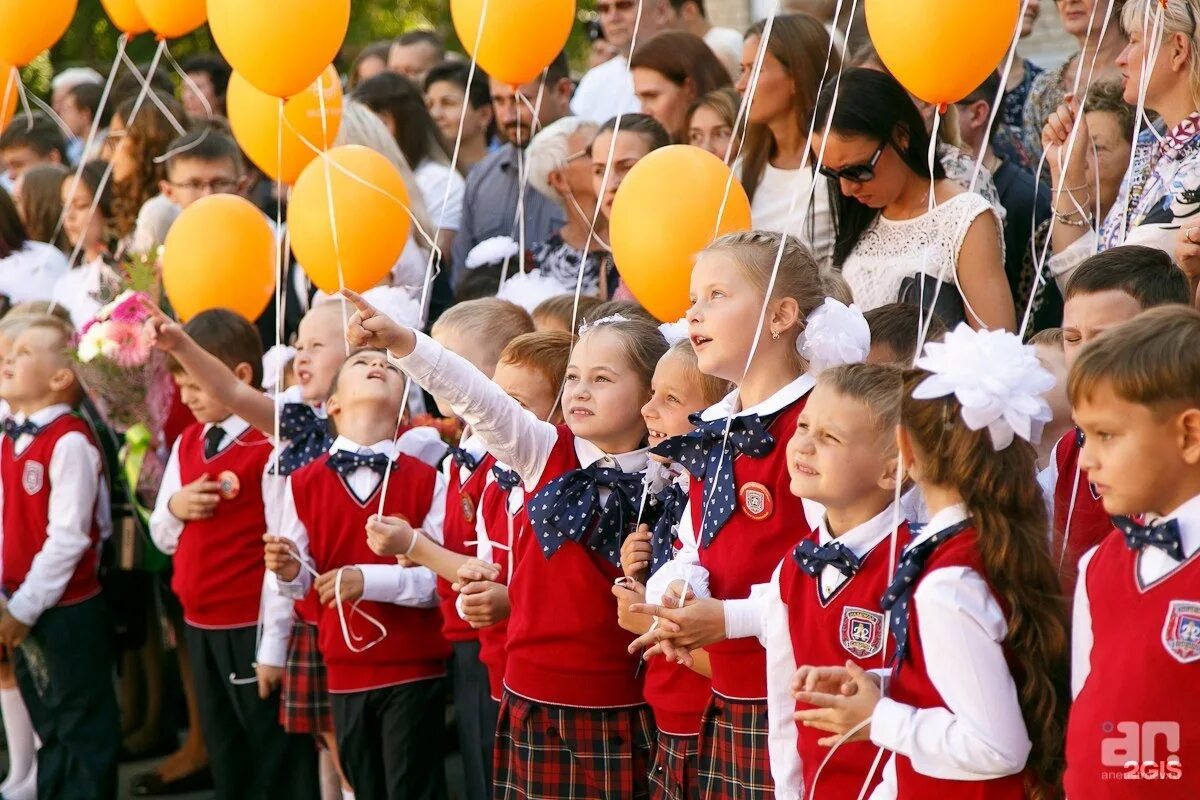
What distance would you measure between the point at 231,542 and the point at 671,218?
2.03m

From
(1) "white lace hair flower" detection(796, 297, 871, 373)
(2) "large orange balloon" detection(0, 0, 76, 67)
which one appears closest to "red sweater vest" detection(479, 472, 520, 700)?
(1) "white lace hair flower" detection(796, 297, 871, 373)

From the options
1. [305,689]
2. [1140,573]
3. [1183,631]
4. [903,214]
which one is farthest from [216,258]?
[1183,631]

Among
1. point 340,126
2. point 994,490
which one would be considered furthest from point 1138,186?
point 340,126

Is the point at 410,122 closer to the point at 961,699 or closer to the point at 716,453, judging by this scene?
the point at 716,453

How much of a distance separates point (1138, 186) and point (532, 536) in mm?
1712

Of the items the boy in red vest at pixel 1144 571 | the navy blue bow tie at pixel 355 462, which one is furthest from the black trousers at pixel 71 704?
the boy in red vest at pixel 1144 571

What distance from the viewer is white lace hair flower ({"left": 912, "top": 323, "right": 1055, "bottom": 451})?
8.63ft

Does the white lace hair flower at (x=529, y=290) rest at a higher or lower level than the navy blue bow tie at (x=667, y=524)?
higher

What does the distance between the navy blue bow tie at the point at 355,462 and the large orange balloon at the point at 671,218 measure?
96 centimetres

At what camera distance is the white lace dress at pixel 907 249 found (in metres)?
4.21

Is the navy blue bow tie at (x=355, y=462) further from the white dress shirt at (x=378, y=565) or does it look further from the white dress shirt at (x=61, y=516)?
the white dress shirt at (x=61, y=516)

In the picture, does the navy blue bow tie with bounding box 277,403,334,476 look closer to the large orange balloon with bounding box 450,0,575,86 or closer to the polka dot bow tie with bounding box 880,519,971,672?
the large orange balloon with bounding box 450,0,575,86

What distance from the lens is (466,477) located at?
4.63 m

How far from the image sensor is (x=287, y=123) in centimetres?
562
